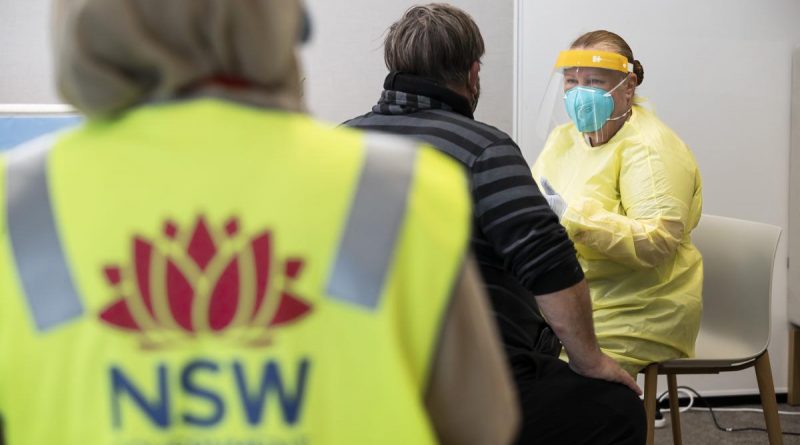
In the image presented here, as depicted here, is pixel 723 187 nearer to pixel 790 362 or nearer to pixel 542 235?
pixel 790 362

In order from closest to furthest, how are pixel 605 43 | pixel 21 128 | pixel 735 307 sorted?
1. pixel 21 128
2. pixel 605 43
3. pixel 735 307

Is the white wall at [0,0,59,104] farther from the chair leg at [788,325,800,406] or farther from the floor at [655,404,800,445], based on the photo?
the chair leg at [788,325,800,406]

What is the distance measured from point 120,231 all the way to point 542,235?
37.4 inches

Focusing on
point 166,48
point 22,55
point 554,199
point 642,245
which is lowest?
point 642,245

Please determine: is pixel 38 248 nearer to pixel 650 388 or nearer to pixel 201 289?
pixel 201 289

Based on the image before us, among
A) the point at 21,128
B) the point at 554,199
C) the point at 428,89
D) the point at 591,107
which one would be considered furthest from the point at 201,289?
the point at 591,107

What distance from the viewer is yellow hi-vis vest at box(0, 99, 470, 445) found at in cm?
73

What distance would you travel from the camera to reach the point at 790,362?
361 cm

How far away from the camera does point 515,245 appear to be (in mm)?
1561

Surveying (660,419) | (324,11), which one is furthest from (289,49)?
(660,419)

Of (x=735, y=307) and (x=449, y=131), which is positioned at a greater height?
(x=449, y=131)

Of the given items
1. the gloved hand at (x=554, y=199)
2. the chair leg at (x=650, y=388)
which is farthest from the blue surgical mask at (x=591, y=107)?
the chair leg at (x=650, y=388)

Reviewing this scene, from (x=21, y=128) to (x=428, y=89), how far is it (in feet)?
2.88

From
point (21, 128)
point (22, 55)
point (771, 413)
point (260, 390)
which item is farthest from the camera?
point (22, 55)
